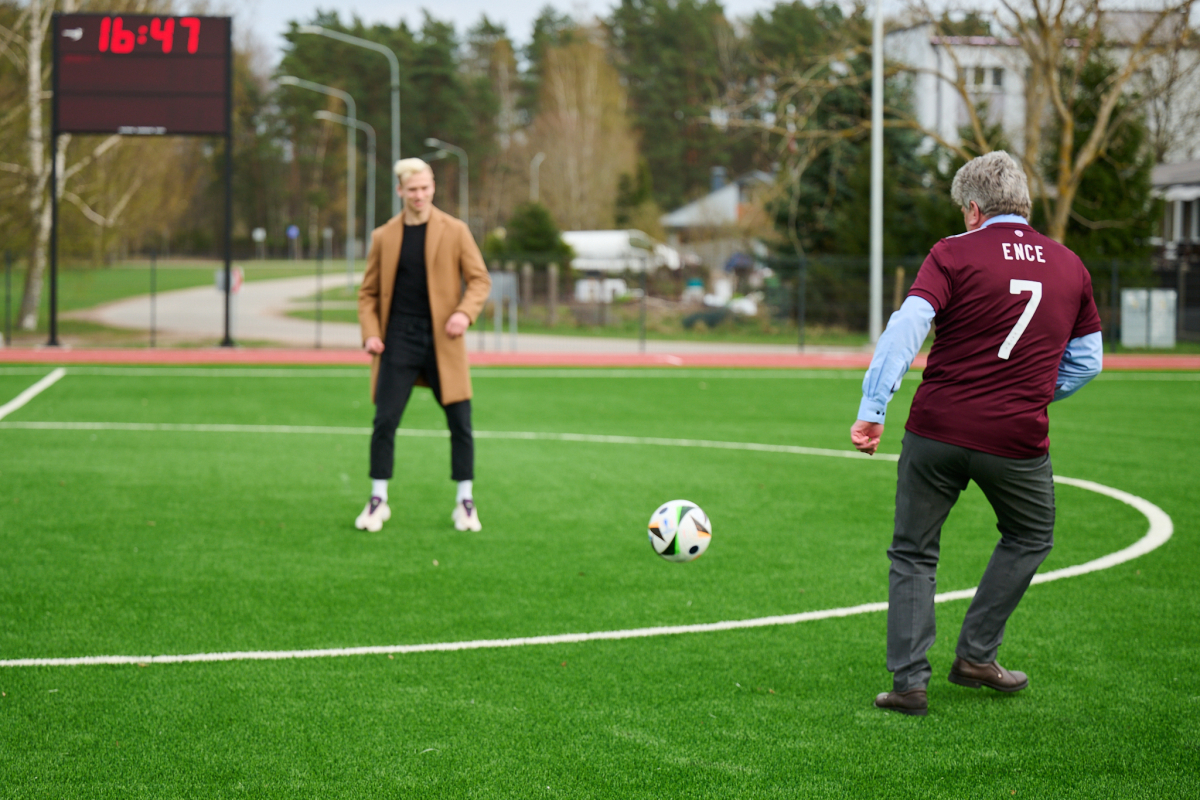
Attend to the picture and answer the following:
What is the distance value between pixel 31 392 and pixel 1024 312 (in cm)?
1416

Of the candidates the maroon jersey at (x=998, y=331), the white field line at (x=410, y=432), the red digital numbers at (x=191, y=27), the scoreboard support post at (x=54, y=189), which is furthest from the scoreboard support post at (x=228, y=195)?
the maroon jersey at (x=998, y=331)

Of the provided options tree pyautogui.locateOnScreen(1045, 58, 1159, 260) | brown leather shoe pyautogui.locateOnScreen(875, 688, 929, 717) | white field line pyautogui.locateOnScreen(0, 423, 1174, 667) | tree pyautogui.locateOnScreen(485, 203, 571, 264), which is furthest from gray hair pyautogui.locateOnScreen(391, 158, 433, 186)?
tree pyautogui.locateOnScreen(485, 203, 571, 264)

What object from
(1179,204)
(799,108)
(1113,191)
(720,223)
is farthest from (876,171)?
(720,223)

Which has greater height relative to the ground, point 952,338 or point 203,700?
point 952,338

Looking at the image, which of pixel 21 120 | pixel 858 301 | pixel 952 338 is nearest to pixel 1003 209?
pixel 952 338

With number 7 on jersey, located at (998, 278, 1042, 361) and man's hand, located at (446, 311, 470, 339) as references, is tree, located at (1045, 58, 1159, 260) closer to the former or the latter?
man's hand, located at (446, 311, 470, 339)

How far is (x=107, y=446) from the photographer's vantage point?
10648 mm

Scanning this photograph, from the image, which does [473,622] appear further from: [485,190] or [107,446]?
[485,190]

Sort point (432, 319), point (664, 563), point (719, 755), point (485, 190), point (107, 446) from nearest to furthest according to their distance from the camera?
point (719, 755) < point (664, 563) < point (432, 319) < point (107, 446) < point (485, 190)

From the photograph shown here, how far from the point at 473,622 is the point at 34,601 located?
2.09m

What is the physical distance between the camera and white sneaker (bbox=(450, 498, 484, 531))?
7.30 meters

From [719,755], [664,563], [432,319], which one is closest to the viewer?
[719,755]

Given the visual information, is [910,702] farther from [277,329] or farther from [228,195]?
[277,329]

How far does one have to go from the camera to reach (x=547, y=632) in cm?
521
